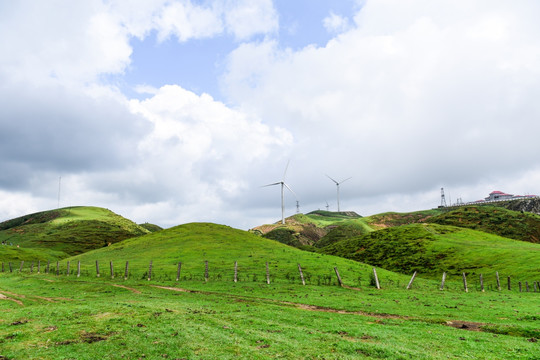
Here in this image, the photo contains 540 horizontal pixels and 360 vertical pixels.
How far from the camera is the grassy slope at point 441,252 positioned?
77.6m

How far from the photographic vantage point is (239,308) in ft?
99.2

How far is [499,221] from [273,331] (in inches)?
6917

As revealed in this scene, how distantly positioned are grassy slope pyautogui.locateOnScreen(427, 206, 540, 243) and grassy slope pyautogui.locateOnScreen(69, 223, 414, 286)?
11380 centimetres

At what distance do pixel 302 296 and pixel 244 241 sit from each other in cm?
6444

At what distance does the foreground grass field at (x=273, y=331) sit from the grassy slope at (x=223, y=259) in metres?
21.6

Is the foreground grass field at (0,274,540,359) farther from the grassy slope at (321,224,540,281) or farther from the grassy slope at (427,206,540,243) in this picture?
the grassy slope at (427,206,540,243)

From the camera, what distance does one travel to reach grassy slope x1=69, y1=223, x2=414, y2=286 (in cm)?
5824

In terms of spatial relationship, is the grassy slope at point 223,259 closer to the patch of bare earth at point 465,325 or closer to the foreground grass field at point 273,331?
the foreground grass field at point 273,331

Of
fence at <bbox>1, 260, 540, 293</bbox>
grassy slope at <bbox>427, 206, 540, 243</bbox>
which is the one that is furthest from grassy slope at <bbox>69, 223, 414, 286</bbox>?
grassy slope at <bbox>427, 206, 540, 243</bbox>

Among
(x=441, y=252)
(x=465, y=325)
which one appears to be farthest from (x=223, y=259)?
(x=441, y=252)

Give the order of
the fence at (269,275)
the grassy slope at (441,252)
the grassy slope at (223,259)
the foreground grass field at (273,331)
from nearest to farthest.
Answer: the foreground grass field at (273,331)
the fence at (269,275)
the grassy slope at (223,259)
the grassy slope at (441,252)

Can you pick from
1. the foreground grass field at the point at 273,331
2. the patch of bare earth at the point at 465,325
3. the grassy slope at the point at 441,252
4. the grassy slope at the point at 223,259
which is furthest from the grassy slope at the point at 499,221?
the patch of bare earth at the point at 465,325

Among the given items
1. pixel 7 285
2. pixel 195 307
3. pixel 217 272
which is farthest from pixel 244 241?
pixel 195 307

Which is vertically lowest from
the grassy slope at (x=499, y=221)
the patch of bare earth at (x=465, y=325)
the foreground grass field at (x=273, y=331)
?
the patch of bare earth at (x=465, y=325)
